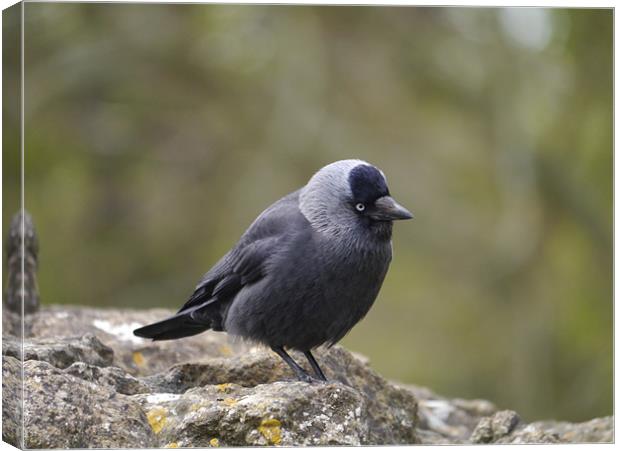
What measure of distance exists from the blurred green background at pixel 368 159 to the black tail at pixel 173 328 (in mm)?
3388

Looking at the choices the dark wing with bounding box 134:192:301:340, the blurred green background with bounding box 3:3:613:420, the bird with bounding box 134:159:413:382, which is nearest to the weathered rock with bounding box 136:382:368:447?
the bird with bounding box 134:159:413:382

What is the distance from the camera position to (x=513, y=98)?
501 inches

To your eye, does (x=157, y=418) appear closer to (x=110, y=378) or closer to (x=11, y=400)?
(x=110, y=378)

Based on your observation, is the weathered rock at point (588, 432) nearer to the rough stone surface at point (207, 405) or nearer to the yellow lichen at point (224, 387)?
the rough stone surface at point (207, 405)

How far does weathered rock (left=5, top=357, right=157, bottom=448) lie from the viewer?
19.9 ft

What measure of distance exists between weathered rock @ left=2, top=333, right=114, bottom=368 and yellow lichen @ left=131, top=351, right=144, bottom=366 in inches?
19.3

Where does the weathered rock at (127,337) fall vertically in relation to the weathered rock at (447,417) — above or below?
above

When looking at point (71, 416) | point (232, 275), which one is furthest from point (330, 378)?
point (71, 416)

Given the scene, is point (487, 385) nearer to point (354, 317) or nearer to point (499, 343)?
point (499, 343)

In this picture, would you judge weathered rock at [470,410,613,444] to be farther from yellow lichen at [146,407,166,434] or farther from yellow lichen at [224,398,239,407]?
yellow lichen at [146,407,166,434]

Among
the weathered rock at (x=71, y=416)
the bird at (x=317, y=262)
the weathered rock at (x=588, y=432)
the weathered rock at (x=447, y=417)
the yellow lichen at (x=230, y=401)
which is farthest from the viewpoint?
the weathered rock at (x=447, y=417)

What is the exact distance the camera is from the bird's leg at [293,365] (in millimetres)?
6965

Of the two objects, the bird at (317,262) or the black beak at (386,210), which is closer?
the black beak at (386,210)

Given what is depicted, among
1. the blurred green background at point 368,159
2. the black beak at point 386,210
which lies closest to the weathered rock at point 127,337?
the black beak at point 386,210
